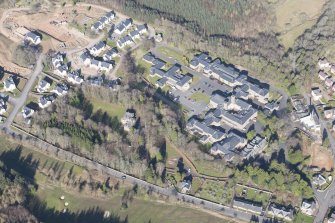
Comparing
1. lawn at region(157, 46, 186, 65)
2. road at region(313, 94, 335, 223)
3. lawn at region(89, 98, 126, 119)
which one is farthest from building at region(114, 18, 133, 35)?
road at region(313, 94, 335, 223)

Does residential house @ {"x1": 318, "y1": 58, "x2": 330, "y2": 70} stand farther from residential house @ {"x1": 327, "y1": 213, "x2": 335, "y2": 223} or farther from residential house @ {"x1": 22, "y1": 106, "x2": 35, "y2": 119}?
residential house @ {"x1": 22, "y1": 106, "x2": 35, "y2": 119}

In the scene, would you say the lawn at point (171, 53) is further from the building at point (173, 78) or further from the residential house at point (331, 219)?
the residential house at point (331, 219)

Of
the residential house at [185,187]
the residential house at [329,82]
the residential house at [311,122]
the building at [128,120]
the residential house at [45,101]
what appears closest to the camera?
the residential house at [185,187]

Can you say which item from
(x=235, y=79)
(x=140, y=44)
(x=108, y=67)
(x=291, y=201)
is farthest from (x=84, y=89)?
(x=291, y=201)

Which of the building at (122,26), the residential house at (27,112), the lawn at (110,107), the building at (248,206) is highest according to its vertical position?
the building at (122,26)

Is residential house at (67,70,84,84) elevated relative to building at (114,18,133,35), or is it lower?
lower

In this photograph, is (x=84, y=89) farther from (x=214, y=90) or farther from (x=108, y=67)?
(x=214, y=90)

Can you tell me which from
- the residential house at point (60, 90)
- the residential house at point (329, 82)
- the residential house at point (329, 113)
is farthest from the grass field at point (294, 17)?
the residential house at point (60, 90)
